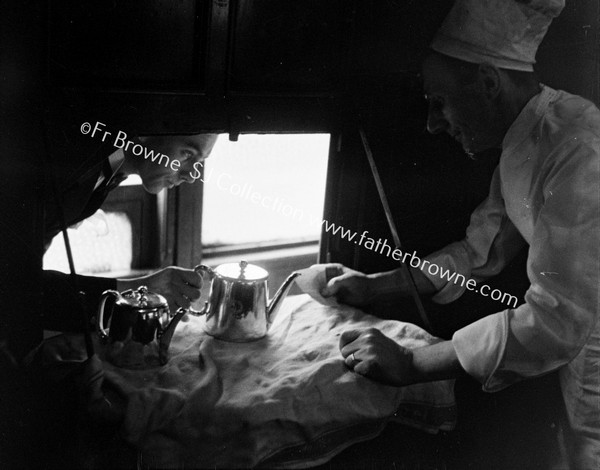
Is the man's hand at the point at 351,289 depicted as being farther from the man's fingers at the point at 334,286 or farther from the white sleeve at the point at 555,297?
the white sleeve at the point at 555,297

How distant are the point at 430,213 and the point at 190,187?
49cm

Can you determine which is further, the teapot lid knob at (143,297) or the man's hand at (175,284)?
the man's hand at (175,284)

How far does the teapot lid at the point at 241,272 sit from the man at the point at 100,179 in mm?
45

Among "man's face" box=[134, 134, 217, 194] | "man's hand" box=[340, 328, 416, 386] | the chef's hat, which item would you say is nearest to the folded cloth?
"man's hand" box=[340, 328, 416, 386]

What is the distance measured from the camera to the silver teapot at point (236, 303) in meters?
1.12

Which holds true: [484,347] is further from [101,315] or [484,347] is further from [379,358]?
[101,315]

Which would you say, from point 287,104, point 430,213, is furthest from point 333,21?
point 430,213

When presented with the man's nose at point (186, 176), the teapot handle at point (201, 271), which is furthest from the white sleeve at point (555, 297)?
the man's nose at point (186, 176)

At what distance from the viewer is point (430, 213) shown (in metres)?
1.42

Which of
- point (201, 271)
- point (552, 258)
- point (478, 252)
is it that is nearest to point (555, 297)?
point (552, 258)

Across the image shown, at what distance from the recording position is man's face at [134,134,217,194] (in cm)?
110

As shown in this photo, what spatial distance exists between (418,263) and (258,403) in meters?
0.54

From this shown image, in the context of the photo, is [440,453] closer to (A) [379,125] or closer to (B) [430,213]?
(B) [430,213]

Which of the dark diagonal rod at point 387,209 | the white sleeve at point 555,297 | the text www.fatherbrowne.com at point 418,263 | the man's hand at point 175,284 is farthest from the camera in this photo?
the text www.fatherbrowne.com at point 418,263
